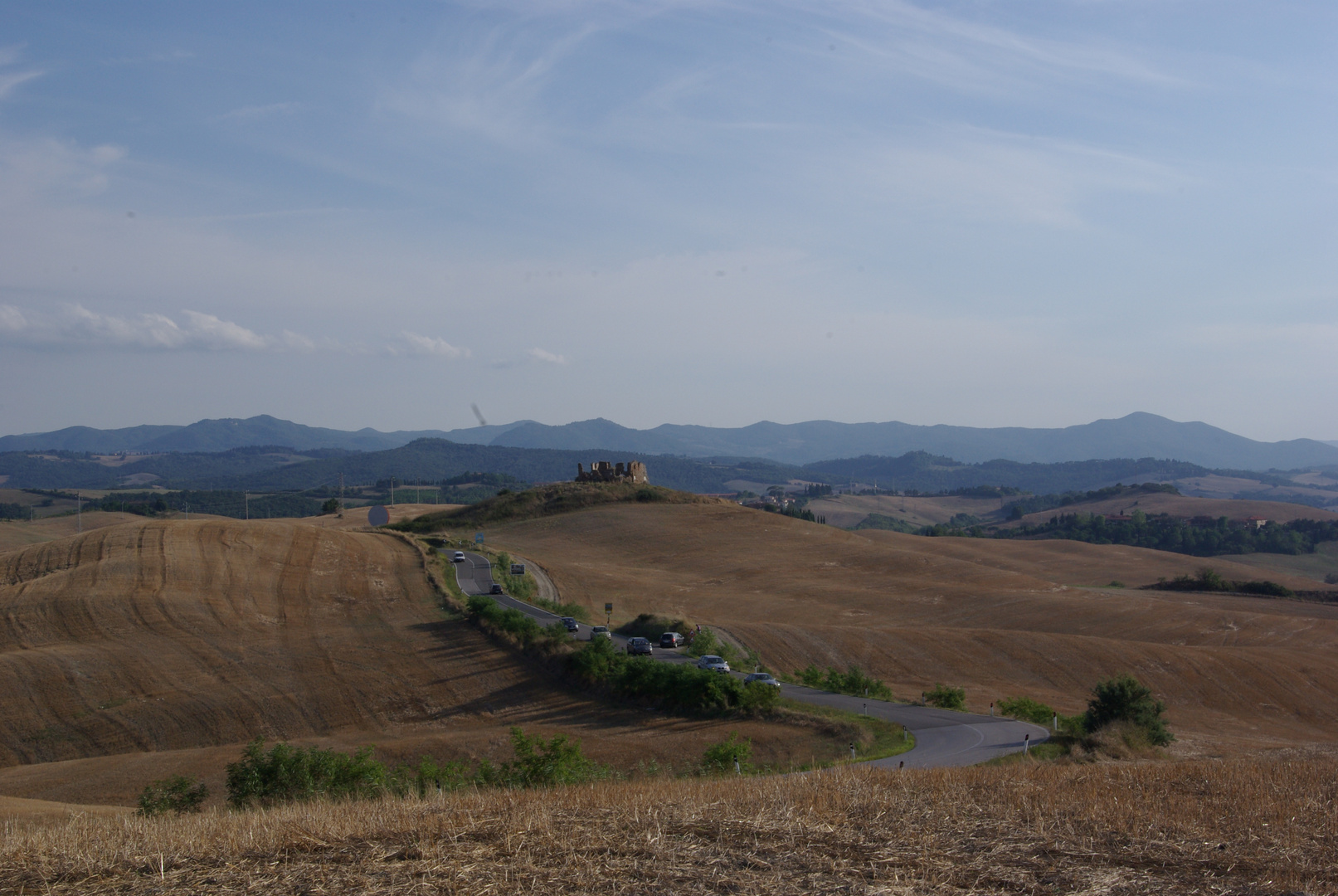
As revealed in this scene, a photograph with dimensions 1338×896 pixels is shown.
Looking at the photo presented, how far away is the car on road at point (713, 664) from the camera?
39.4 metres

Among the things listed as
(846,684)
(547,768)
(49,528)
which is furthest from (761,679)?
(49,528)

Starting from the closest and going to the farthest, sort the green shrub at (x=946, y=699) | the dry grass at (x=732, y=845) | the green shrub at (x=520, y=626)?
the dry grass at (x=732, y=845), the green shrub at (x=946, y=699), the green shrub at (x=520, y=626)

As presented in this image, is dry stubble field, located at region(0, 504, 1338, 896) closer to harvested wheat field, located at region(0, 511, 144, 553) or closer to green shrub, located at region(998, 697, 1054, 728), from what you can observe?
green shrub, located at region(998, 697, 1054, 728)

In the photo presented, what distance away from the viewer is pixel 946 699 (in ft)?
126

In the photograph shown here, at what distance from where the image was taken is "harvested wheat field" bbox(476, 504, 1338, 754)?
47.0 meters

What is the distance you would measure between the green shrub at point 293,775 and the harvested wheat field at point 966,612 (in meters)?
27.1

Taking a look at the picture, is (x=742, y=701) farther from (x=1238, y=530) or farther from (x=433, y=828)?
(x=1238, y=530)

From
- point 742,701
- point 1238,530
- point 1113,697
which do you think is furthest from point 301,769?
point 1238,530

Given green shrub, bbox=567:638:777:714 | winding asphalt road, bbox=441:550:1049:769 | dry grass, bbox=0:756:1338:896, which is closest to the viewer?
dry grass, bbox=0:756:1338:896

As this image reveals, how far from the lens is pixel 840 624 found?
202 ft

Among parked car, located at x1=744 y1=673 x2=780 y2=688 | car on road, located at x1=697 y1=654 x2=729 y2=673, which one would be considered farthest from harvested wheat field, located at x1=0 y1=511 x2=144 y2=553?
parked car, located at x1=744 y1=673 x2=780 y2=688

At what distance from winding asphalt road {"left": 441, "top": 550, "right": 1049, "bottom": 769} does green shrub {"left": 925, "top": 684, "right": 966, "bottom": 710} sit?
97 cm

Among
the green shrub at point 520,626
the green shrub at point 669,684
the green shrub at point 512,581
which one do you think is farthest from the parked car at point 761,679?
the green shrub at point 512,581

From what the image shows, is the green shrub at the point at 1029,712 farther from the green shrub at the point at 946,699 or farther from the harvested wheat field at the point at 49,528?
the harvested wheat field at the point at 49,528
